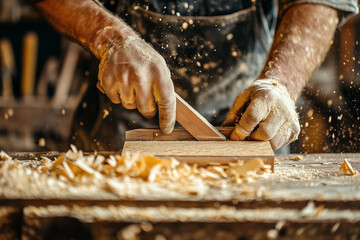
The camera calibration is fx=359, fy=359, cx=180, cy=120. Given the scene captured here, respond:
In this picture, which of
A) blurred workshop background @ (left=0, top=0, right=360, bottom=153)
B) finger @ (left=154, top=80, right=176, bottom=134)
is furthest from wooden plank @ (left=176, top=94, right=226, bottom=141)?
blurred workshop background @ (left=0, top=0, right=360, bottom=153)

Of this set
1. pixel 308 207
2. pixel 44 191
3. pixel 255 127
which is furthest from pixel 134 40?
pixel 308 207

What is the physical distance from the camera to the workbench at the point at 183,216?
0.71 m

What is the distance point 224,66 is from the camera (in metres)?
1.69

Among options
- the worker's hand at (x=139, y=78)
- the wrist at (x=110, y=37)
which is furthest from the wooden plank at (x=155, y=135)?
the wrist at (x=110, y=37)

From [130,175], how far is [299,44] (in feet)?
3.35

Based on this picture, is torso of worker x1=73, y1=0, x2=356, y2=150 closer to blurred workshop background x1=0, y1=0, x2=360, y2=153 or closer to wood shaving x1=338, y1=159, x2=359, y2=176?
wood shaving x1=338, y1=159, x2=359, y2=176

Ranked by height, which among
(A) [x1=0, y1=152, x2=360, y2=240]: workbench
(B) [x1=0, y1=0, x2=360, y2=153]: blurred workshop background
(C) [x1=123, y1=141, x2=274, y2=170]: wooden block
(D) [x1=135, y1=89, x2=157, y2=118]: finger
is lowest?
(B) [x1=0, y1=0, x2=360, y2=153]: blurred workshop background

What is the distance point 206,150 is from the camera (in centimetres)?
108

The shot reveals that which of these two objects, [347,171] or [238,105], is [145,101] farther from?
[347,171]

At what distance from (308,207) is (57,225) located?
0.51 m

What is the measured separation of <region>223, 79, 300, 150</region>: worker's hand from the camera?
3.90 feet

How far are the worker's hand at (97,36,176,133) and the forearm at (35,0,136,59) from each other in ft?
0.21

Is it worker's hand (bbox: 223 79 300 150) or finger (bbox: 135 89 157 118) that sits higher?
finger (bbox: 135 89 157 118)

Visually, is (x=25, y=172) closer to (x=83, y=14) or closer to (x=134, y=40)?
(x=134, y=40)
